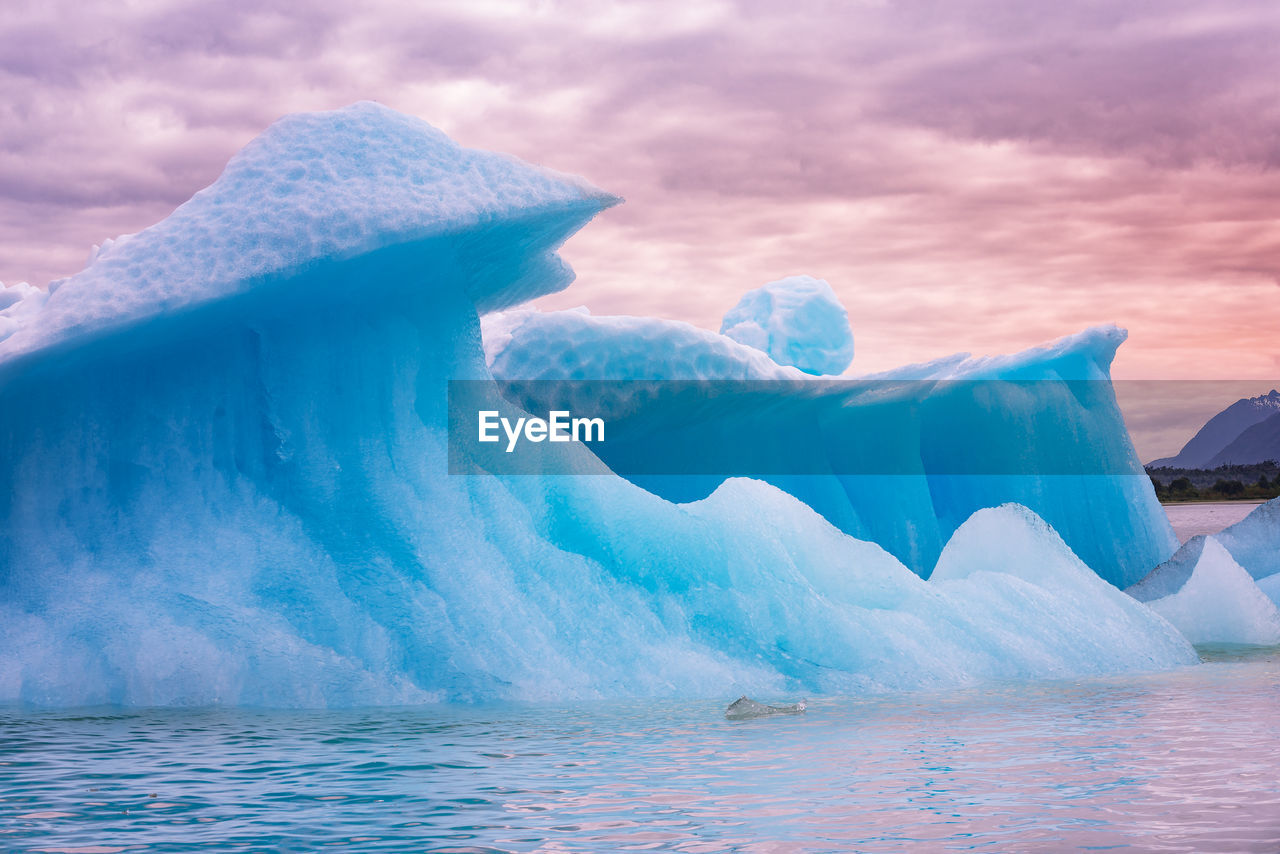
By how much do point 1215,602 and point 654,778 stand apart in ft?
32.1

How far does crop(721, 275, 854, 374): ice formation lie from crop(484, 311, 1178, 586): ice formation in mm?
3134

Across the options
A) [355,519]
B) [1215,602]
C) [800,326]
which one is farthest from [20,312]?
[800,326]

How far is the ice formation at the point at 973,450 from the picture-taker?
17.4 meters

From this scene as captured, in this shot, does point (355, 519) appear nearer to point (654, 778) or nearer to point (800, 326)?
point (654, 778)

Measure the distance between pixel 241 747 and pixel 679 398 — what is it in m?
9.65

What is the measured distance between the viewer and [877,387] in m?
16.9

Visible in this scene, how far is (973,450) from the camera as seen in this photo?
18.8 meters

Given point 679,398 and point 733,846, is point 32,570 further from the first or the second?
point 679,398

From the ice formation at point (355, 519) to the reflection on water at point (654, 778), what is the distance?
28.0 inches

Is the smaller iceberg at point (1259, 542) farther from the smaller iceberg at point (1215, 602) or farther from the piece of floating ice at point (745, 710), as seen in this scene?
the piece of floating ice at point (745, 710)
